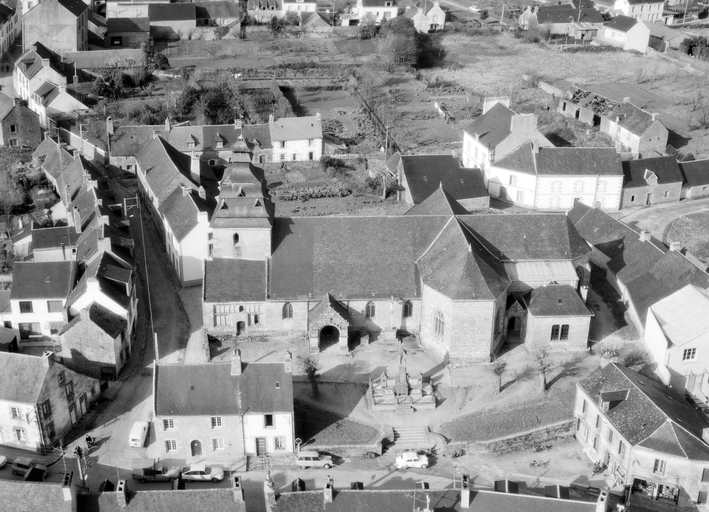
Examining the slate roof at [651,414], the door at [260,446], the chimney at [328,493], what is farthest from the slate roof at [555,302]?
the chimney at [328,493]

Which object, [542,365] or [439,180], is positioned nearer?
[542,365]

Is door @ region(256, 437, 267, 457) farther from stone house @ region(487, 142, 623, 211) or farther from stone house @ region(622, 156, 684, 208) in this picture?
stone house @ region(622, 156, 684, 208)

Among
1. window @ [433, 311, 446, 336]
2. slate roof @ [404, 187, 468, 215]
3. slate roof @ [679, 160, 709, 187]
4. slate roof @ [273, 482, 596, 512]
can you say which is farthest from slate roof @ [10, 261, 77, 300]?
slate roof @ [679, 160, 709, 187]

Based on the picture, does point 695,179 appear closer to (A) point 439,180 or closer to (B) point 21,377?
(A) point 439,180

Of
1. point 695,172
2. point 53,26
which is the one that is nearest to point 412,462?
point 695,172

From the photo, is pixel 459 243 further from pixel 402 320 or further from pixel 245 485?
pixel 245 485
